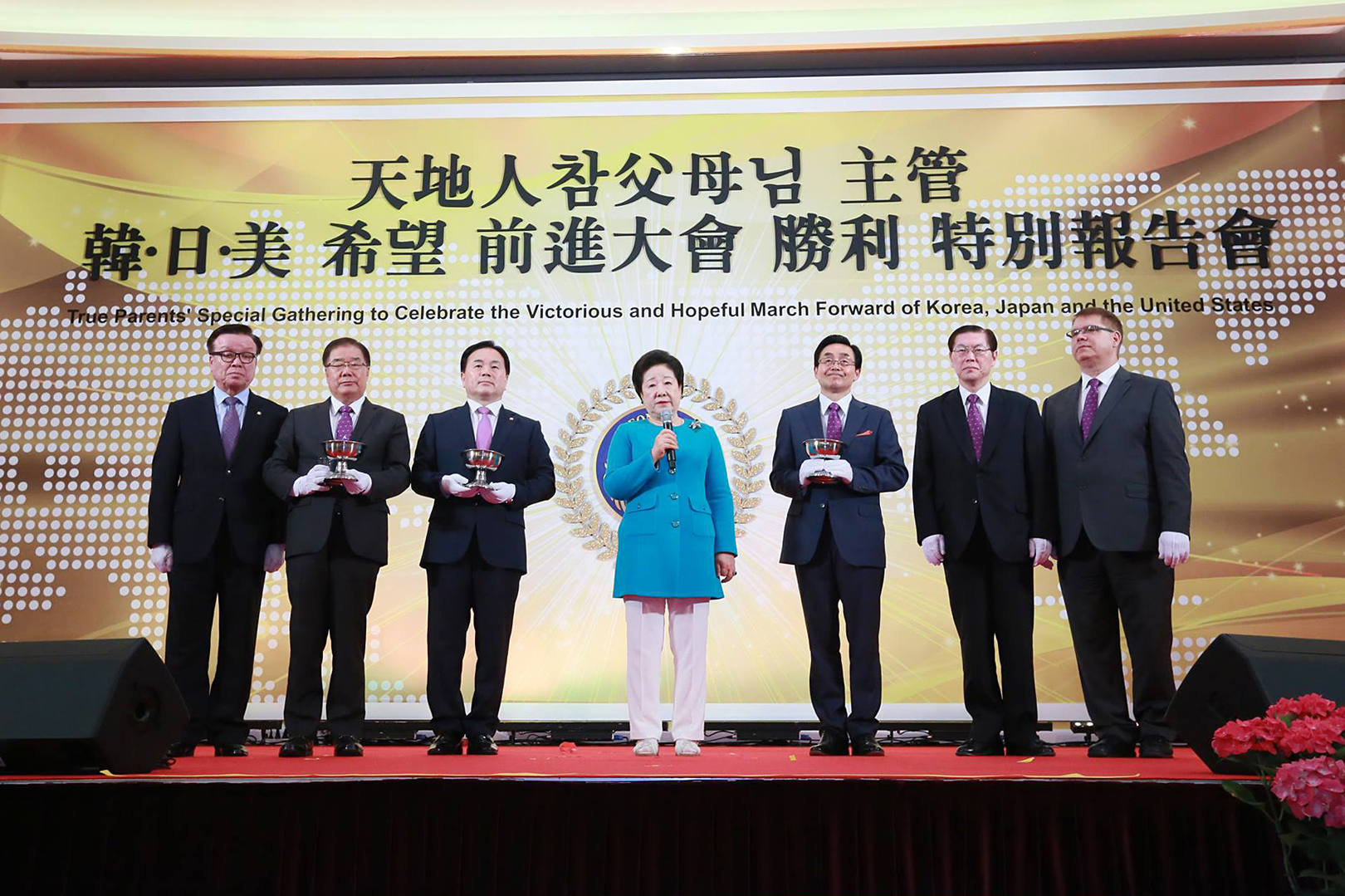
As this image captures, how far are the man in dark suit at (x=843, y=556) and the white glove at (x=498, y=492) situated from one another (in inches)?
40.1

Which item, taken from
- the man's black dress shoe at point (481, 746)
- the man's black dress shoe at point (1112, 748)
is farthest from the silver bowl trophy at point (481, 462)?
the man's black dress shoe at point (1112, 748)

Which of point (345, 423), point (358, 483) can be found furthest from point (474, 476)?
point (345, 423)

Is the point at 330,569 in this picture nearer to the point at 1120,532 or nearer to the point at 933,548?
the point at 933,548

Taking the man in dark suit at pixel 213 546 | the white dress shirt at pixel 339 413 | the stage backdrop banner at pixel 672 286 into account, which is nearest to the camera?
the man in dark suit at pixel 213 546

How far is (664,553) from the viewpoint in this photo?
3.55m

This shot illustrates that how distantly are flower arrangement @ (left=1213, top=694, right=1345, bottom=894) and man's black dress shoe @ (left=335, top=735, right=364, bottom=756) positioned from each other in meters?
2.79

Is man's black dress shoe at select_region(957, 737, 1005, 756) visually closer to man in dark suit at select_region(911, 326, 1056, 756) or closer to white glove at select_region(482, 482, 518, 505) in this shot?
man in dark suit at select_region(911, 326, 1056, 756)

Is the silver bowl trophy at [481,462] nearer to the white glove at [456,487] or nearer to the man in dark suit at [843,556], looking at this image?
the white glove at [456,487]

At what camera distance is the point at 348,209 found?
5.17 m

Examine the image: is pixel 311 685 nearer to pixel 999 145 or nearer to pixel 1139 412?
pixel 1139 412

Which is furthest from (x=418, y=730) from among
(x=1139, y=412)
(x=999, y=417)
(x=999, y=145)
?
(x=999, y=145)

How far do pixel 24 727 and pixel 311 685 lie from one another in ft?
3.74

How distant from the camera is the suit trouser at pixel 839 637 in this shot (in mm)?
3732

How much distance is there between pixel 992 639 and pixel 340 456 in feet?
8.11
